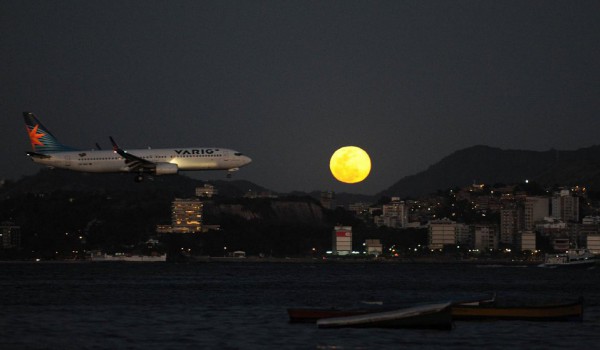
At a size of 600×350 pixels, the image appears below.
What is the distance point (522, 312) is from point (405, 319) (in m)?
9.90

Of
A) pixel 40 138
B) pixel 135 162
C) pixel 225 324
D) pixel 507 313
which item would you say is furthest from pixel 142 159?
pixel 507 313

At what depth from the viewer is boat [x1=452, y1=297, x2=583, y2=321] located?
257 ft

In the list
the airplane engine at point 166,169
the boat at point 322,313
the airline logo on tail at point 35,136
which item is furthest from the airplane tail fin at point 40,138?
the boat at point 322,313

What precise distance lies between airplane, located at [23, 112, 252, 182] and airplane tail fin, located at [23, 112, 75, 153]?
19cm

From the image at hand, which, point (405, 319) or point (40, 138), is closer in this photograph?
point (405, 319)

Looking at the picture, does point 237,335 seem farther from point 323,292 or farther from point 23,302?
point 323,292

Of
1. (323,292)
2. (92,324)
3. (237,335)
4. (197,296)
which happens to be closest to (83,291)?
(197,296)

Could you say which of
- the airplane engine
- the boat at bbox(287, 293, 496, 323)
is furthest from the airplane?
the boat at bbox(287, 293, 496, 323)

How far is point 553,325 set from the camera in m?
77.6

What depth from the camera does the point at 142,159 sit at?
131 m

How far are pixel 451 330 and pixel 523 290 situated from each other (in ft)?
188

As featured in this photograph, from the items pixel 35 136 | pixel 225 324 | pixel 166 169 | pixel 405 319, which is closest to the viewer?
pixel 405 319

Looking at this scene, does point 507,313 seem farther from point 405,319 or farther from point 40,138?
point 40,138

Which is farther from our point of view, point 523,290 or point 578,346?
point 523,290
